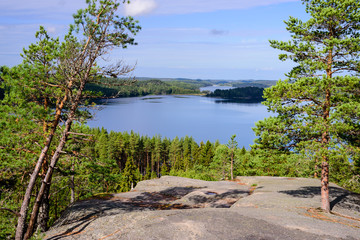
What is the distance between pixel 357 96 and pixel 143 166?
303 feet

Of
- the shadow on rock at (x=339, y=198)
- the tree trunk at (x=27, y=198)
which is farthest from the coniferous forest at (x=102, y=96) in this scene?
the shadow on rock at (x=339, y=198)

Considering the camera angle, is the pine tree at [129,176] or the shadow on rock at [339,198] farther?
the pine tree at [129,176]

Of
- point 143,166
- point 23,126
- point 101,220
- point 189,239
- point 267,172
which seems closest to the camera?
point 189,239

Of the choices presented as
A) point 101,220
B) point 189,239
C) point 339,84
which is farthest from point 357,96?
point 101,220

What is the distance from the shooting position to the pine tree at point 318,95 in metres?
12.9

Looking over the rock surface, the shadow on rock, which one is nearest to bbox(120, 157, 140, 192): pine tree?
the rock surface

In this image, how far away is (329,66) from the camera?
47.5 feet

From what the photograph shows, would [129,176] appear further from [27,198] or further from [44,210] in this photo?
[27,198]

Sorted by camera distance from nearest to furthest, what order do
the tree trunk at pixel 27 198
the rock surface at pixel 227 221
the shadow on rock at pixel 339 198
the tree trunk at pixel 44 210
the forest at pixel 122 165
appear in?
the rock surface at pixel 227 221 < the tree trunk at pixel 27 198 < the forest at pixel 122 165 < the tree trunk at pixel 44 210 < the shadow on rock at pixel 339 198

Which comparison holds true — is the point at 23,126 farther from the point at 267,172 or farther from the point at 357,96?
the point at 267,172

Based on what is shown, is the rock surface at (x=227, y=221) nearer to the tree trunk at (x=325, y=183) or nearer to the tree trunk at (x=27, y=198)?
the tree trunk at (x=325, y=183)

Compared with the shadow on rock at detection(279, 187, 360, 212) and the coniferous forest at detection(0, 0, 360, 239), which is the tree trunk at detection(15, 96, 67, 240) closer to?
the coniferous forest at detection(0, 0, 360, 239)

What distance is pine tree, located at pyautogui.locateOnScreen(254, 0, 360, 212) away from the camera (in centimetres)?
1288

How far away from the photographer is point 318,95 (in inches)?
A: 542
